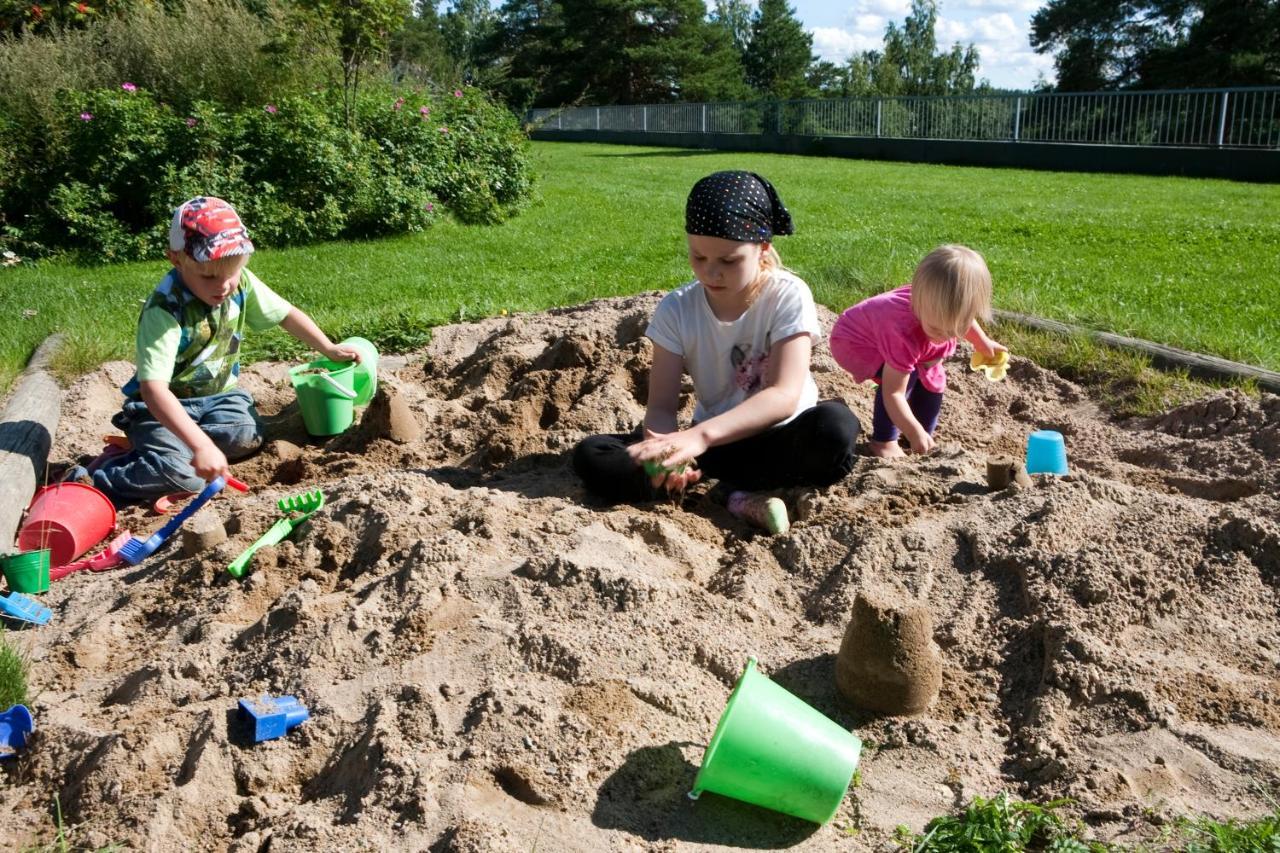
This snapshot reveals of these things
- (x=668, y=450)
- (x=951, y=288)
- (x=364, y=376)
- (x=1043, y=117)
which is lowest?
(x=364, y=376)

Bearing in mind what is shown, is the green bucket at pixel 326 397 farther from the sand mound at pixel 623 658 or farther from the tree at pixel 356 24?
the tree at pixel 356 24

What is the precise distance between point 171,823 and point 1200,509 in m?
2.62

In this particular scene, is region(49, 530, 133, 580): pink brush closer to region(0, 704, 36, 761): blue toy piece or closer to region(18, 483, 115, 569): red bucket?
region(18, 483, 115, 569): red bucket

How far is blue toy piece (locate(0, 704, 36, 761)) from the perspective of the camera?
2252 mm

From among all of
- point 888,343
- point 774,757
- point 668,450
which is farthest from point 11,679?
point 888,343

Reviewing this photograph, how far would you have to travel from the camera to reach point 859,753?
208cm

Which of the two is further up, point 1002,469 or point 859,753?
point 1002,469

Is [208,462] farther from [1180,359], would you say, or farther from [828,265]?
[828,265]

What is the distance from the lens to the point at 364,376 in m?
4.42

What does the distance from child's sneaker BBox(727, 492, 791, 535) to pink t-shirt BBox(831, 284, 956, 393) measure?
0.86m

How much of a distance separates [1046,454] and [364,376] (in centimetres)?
267

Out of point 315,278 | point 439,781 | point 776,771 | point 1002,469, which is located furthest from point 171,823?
point 315,278

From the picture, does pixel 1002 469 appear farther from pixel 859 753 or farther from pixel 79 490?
pixel 79 490

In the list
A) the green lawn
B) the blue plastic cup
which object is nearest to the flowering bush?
the green lawn
